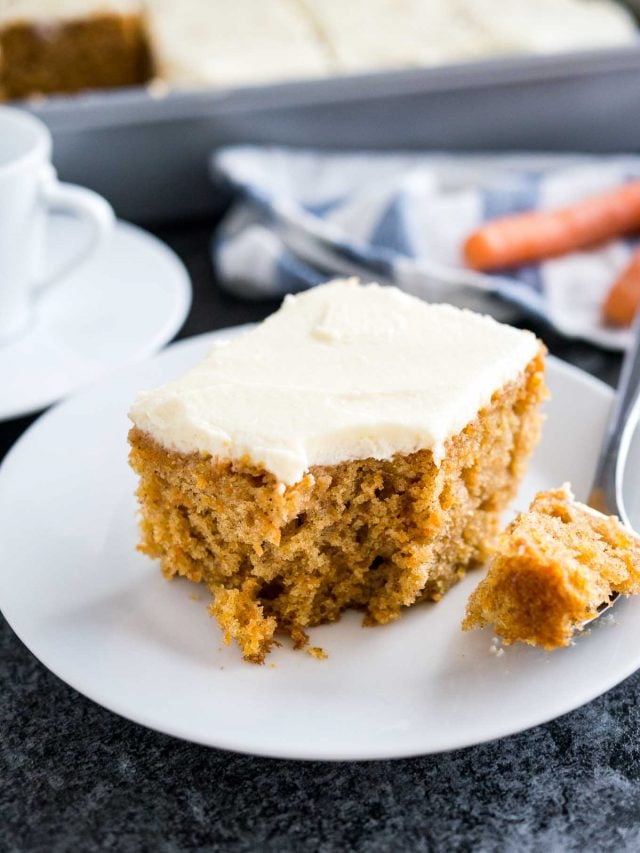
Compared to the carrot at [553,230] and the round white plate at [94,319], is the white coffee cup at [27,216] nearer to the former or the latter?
the round white plate at [94,319]

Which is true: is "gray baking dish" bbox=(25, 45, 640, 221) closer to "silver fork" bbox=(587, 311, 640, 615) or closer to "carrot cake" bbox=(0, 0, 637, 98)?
"carrot cake" bbox=(0, 0, 637, 98)

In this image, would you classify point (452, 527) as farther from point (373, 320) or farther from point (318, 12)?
point (318, 12)

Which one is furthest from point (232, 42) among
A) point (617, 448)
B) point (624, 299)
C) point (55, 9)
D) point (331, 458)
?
point (331, 458)

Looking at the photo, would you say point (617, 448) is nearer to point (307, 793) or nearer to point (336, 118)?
point (307, 793)

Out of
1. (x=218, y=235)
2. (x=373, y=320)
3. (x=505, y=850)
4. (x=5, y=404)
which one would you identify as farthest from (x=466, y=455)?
(x=218, y=235)

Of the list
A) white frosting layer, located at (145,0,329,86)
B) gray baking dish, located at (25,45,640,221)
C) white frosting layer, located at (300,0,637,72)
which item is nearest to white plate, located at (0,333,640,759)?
→ gray baking dish, located at (25,45,640,221)
